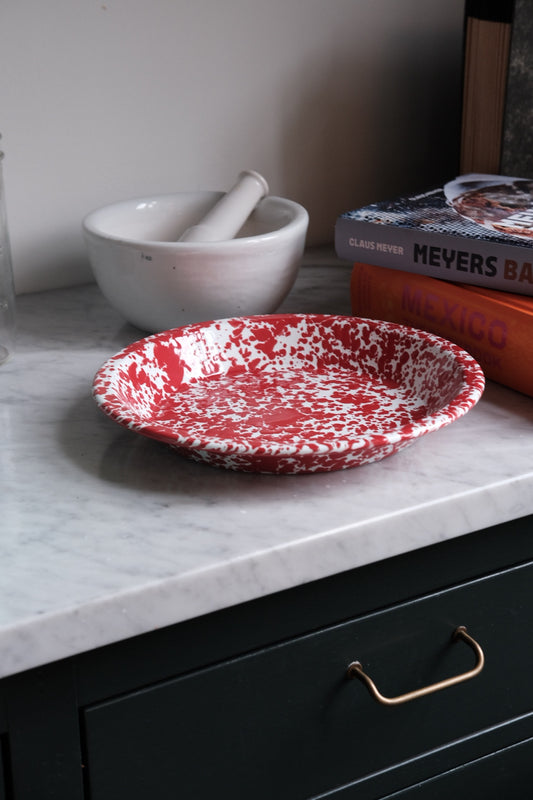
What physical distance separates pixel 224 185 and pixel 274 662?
0.69 meters

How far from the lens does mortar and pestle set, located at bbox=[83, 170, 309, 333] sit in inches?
33.3

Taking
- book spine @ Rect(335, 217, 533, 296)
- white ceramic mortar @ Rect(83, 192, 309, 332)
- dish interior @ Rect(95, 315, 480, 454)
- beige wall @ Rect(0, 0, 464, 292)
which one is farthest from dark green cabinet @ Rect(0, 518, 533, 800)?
beige wall @ Rect(0, 0, 464, 292)

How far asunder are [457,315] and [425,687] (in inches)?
12.8

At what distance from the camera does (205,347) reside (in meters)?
0.83

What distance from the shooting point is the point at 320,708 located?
655 millimetres

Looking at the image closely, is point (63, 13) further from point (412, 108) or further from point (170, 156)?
point (412, 108)

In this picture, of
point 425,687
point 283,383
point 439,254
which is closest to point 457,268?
point 439,254

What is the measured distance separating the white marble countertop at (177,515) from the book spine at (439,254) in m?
0.10

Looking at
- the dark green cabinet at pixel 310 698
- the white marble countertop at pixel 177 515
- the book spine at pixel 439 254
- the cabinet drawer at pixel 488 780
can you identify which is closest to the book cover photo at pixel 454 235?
the book spine at pixel 439 254

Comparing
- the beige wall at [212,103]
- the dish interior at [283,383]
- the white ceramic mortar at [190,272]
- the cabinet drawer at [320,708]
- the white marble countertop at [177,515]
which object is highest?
the beige wall at [212,103]

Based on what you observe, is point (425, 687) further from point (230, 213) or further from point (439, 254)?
point (230, 213)

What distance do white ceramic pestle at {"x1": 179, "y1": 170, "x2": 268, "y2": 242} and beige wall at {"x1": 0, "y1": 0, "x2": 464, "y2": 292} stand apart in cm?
15

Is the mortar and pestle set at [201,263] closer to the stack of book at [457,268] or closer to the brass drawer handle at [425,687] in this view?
the stack of book at [457,268]

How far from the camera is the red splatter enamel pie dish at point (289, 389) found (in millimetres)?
638
